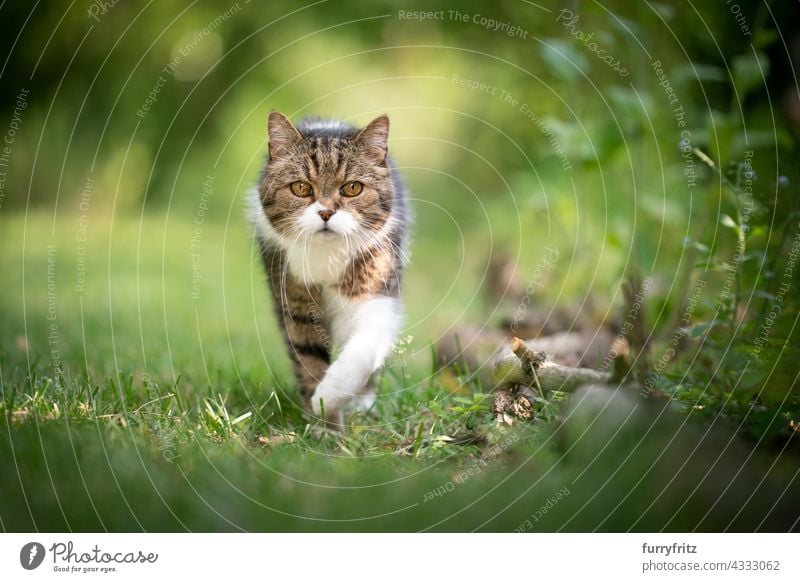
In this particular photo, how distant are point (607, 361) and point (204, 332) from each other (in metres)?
1.82

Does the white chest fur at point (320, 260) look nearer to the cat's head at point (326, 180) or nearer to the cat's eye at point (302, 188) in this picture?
the cat's head at point (326, 180)

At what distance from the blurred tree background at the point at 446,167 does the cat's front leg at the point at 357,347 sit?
1.20 feet

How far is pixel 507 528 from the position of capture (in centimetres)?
206

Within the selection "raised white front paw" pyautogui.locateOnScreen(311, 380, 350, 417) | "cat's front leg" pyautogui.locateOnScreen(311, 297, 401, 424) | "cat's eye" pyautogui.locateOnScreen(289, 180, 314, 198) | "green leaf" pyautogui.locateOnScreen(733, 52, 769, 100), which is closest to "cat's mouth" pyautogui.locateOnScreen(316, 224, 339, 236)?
"cat's eye" pyautogui.locateOnScreen(289, 180, 314, 198)

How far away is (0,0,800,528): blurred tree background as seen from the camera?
9.12 feet

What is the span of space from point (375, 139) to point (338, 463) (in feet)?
3.44

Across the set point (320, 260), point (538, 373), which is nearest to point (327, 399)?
point (320, 260)

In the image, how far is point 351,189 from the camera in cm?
257

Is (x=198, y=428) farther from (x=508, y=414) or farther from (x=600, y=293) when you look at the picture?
(x=600, y=293)

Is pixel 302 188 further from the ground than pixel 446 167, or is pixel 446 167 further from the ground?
pixel 446 167

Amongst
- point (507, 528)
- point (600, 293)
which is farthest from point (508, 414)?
point (600, 293)
